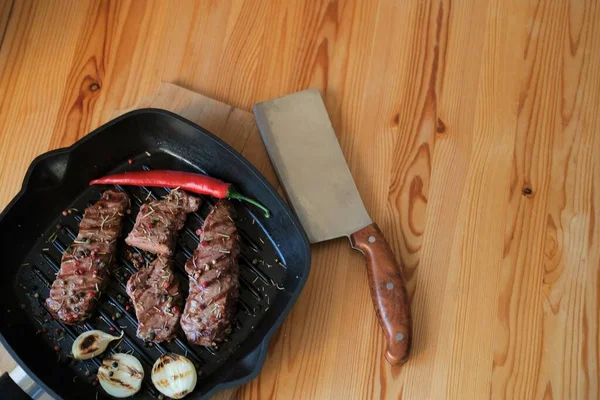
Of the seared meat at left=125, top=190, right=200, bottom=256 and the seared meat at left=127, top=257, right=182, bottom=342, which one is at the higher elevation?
the seared meat at left=125, top=190, right=200, bottom=256

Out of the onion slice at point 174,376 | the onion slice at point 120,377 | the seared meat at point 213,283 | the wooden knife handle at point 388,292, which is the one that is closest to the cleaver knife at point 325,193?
the wooden knife handle at point 388,292

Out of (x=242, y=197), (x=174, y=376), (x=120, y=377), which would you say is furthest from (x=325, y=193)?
(x=120, y=377)

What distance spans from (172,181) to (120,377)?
1.94 ft

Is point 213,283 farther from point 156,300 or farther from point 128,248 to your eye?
point 128,248

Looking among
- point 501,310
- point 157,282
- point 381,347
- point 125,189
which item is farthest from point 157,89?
point 501,310

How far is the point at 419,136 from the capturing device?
1.97 m

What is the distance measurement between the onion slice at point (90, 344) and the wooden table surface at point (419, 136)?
A: 1.41 feet

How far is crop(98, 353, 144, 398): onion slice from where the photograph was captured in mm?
1609

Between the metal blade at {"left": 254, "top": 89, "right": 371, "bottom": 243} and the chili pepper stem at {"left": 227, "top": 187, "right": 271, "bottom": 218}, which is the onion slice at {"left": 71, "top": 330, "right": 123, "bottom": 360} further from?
the metal blade at {"left": 254, "top": 89, "right": 371, "bottom": 243}

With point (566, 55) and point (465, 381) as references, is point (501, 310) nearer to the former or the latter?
point (465, 381)

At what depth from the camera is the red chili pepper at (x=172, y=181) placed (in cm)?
175

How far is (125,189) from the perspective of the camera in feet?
5.98

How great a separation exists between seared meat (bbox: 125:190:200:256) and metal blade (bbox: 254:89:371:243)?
31cm

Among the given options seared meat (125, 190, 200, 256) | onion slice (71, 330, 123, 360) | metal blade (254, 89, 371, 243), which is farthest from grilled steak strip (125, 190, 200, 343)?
metal blade (254, 89, 371, 243)
